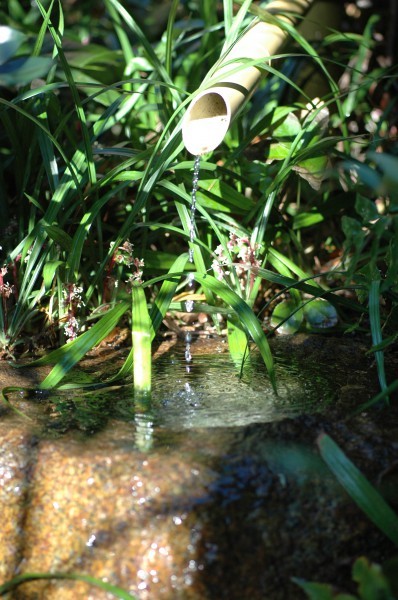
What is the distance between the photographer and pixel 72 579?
52.4 inches

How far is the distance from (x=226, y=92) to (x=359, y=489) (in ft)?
3.73

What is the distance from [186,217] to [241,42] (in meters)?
0.58

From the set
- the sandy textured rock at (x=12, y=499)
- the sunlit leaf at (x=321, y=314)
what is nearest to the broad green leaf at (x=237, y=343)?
the sunlit leaf at (x=321, y=314)

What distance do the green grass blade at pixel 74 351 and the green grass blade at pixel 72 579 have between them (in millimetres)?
529

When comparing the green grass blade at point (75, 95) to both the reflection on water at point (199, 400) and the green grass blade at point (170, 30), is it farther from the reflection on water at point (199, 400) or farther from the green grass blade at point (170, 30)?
the reflection on water at point (199, 400)

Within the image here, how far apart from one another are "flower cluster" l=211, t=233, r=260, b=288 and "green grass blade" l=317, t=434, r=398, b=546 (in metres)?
0.79

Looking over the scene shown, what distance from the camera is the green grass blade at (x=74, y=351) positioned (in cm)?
178

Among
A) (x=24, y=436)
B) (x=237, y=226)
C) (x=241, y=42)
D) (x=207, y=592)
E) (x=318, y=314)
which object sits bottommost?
(x=207, y=592)

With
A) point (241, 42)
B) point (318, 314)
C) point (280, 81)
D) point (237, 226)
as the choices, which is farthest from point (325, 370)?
point (280, 81)

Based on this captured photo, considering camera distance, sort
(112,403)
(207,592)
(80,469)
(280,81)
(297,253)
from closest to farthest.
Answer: (207,592), (80,469), (112,403), (297,253), (280,81)

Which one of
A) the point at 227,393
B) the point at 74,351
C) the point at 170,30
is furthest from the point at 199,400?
the point at 170,30

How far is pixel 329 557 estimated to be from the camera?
4.27ft

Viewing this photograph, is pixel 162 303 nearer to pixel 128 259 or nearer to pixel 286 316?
pixel 128 259

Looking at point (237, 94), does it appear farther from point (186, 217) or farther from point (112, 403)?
point (112, 403)
